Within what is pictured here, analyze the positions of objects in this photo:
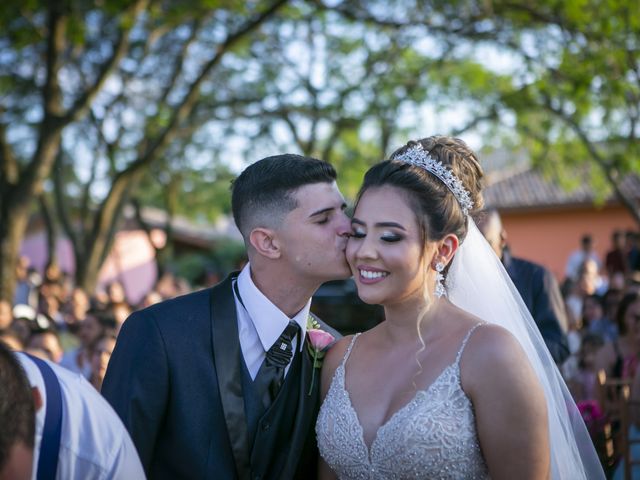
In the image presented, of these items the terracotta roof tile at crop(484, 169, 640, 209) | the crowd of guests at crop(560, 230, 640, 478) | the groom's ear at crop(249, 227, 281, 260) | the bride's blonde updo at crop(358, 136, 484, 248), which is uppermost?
the terracotta roof tile at crop(484, 169, 640, 209)

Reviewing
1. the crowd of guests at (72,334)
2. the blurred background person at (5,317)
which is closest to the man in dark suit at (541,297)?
the crowd of guests at (72,334)

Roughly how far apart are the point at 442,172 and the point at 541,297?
2404 mm

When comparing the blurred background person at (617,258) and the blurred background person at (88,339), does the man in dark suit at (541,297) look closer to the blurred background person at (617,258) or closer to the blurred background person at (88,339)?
the blurred background person at (88,339)

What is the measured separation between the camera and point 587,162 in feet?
62.3

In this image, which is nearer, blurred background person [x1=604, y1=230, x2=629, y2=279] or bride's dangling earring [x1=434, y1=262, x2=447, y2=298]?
bride's dangling earring [x1=434, y1=262, x2=447, y2=298]

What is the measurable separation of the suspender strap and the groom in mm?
955

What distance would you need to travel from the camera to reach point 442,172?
10.6 feet

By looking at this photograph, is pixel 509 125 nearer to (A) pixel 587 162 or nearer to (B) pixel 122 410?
(A) pixel 587 162

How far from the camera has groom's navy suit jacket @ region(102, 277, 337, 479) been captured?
296 centimetres

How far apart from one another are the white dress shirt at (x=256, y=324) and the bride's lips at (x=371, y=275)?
38 cm

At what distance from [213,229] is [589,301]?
45.0 m

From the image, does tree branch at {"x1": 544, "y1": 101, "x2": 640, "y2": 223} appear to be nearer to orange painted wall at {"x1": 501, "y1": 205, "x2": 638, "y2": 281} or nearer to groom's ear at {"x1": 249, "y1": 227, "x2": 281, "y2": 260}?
groom's ear at {"x1": 249, "y1": 227, "x2": 281, "y2": 260}

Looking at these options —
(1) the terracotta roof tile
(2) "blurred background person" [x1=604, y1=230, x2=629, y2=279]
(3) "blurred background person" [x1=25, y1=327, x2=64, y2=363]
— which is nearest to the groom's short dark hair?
(3) "blurred background person" [x1=25, y1=327, x2=64, y2=363]

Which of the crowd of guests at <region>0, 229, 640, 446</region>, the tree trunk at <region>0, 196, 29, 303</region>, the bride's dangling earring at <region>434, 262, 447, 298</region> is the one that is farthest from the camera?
the tree trunk at <region>0, 196, 29, 303</region>
